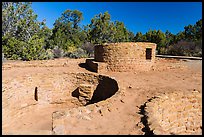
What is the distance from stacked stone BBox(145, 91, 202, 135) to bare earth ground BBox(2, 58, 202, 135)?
0.53 metres

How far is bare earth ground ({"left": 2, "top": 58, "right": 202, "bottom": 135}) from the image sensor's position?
505 centimetres

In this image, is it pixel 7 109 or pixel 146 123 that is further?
pixel 7 109

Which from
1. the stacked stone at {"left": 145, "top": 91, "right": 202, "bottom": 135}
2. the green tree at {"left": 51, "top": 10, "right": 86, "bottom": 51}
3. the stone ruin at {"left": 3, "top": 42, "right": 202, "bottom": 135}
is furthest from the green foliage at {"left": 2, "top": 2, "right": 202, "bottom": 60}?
the stacked stone at {"left": 145, "top": 91, "right": 202, "bottom": 135}

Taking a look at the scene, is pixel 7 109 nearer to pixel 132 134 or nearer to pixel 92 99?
pixel 92 99

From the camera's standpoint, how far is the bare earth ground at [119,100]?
199 inches

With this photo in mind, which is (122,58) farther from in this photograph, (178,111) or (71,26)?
(71,26)

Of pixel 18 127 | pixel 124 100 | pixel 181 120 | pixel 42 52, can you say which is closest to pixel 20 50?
pixel 42 52

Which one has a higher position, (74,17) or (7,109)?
(74,17)

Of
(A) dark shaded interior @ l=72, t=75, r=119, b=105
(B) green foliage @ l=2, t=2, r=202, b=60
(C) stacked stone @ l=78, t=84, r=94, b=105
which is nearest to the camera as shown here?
(A) dark shaded interior @ l=72, t=75, r=119, b=105

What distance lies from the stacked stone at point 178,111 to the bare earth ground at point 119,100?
1.73ft

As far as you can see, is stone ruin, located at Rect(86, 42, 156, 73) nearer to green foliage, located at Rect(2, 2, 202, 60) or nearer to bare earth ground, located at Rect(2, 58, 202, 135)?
bare earth ground, located at Rect(2, 58, 202, 135)

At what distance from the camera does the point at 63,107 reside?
34.0 ft

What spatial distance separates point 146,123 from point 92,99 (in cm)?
544

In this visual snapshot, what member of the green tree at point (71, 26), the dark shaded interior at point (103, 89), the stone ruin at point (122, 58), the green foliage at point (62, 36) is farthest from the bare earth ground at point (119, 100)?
the green tree at point (71, 26)
